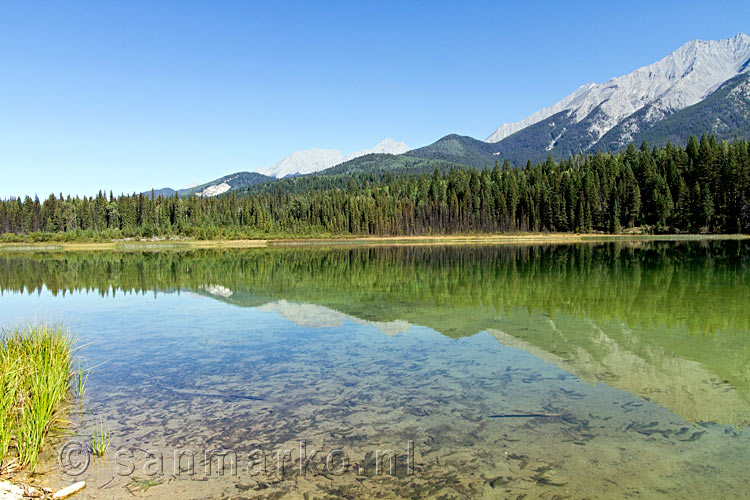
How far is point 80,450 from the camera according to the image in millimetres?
7645

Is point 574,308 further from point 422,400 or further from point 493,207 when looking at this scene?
point 493,207

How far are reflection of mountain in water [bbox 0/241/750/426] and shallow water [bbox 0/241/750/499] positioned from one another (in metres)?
0.10

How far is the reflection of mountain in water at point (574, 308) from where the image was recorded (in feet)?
34.8

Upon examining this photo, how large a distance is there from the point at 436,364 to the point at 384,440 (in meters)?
4.50

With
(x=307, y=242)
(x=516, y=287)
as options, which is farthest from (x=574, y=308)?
(x=307, y=242)

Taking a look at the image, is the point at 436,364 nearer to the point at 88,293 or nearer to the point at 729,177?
the point at 88,293

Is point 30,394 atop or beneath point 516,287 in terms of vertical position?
atop

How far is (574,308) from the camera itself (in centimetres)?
1900

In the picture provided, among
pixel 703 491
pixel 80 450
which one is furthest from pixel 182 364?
pixel 703 491

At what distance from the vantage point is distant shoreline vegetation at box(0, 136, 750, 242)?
95.3 meters

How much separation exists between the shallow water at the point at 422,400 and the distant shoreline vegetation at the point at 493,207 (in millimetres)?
87979

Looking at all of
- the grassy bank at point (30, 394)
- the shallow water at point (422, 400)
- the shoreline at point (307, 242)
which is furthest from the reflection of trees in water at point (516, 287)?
the shoreline at point (307, 242)

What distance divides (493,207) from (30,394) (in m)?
123

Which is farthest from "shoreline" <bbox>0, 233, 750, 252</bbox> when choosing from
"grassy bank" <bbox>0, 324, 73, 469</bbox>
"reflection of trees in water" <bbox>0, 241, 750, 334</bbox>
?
"grassy bank" <bbox>0, 324, 73, 469</bbox>
